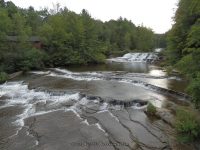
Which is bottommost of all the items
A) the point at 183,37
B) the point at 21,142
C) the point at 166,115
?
the point at 21,142

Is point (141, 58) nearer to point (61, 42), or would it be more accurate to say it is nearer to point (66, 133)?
point (61, 42)

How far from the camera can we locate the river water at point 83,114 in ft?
29.2

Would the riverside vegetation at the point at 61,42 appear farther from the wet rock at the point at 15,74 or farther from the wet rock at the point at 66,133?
the wet rock at the point at 66,133

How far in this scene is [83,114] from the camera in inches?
466

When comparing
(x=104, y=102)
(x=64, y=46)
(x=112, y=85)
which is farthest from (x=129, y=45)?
(x=104, y=102)

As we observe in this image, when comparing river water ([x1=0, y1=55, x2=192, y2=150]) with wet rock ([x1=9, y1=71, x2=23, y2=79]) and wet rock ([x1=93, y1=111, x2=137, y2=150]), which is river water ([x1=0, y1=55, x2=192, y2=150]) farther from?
wet rock ([x1=9, y1=71, x2=23, y2=79])

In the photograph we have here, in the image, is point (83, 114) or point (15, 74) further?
point (15, 74)

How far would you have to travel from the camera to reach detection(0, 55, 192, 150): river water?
8.91 meters

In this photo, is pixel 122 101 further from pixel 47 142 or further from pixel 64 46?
pixel 64 46

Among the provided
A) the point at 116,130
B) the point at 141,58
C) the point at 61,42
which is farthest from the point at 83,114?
the point at 141,58

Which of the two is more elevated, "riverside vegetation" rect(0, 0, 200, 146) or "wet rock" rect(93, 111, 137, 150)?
"riverside vegetation" rect(0, 0, 200, 146)

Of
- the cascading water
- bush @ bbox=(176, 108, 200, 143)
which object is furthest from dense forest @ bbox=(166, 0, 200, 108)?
the cascading water

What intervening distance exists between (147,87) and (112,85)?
2756 millimetres

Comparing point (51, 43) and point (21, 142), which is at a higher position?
point (51, 43)
